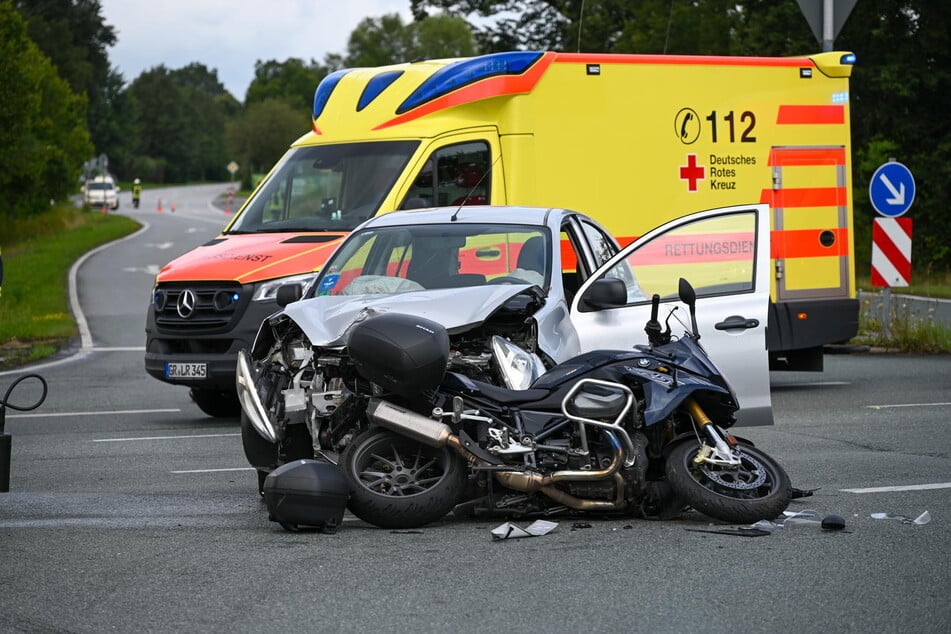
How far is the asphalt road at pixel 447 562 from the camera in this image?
5871 millimetres

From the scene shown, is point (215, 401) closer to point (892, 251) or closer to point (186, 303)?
point (186, 303)

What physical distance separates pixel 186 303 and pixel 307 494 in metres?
5.82

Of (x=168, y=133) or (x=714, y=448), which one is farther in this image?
(x=168, y=133)

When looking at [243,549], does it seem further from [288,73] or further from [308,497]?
[288,73]

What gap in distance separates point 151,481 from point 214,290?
3.32m

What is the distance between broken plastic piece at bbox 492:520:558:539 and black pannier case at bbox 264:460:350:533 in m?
0.76

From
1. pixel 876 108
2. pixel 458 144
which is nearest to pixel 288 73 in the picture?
pixel 876 108

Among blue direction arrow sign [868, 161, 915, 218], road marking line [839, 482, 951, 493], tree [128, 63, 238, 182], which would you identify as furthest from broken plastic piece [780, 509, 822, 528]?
tree [128, 63, 238, 182]

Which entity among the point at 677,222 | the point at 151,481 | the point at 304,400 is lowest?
the point at 151,481

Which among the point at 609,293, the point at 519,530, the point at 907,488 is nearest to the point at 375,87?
the point at 609,293

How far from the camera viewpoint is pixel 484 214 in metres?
10.3

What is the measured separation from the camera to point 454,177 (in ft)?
46.0

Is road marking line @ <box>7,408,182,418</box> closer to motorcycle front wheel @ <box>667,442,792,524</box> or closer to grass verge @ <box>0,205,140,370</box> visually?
grass verge @ <box>0,205,140,370</box>

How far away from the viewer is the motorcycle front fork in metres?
7.85
